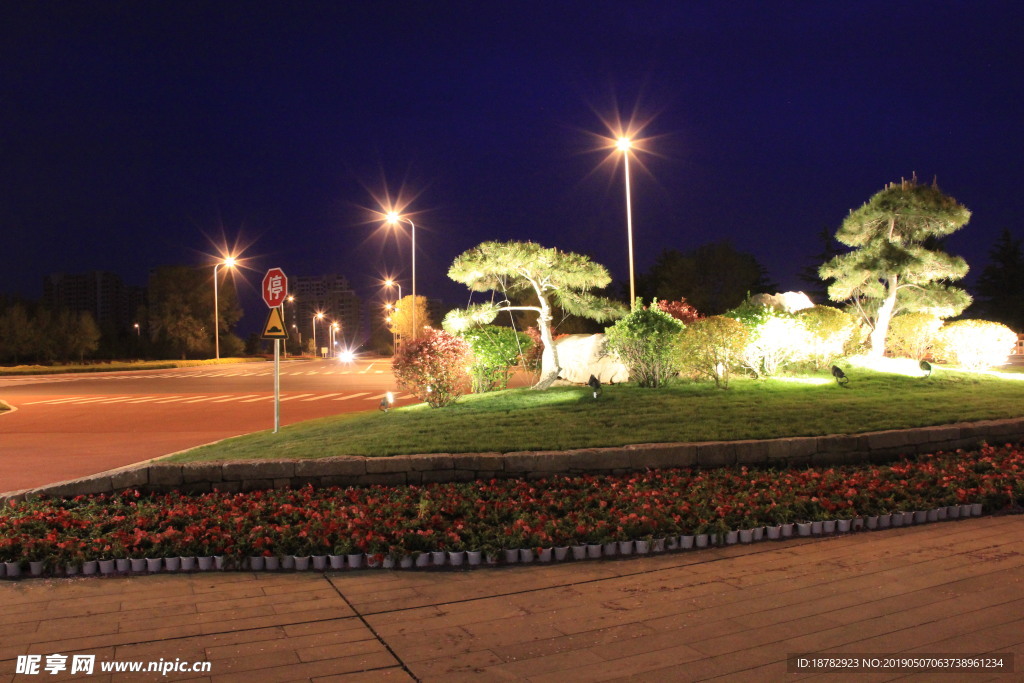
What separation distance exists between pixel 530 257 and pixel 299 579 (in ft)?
35.5

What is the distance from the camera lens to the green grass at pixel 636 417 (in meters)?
8.92

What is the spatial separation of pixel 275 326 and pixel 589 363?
28.6 feet

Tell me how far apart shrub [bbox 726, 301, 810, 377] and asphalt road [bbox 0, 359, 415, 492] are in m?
9.90

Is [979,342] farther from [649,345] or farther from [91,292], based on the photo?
[91,292]

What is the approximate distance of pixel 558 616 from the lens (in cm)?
445

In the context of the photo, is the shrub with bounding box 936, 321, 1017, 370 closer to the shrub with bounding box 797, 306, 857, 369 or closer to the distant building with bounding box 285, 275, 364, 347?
the shrub with bounding box 797, 306, 857, 369

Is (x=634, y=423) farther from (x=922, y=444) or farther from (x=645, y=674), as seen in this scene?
(x=645, y=674)

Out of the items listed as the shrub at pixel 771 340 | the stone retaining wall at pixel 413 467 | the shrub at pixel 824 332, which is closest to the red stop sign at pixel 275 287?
the stone retaining wall at pixel 413 467

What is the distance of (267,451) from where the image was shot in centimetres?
904

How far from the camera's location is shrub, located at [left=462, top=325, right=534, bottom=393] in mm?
16797

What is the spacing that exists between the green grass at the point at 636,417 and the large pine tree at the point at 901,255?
5648 mm

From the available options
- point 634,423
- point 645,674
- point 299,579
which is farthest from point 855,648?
point 634,423

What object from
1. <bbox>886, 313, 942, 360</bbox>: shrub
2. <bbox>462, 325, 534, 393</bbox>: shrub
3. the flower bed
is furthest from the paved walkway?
<bbox>886, 313, 942, 360</bbox>: shrub

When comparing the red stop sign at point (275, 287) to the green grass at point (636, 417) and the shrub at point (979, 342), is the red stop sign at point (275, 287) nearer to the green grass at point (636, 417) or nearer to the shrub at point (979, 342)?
the green grass at point (636, 417)
